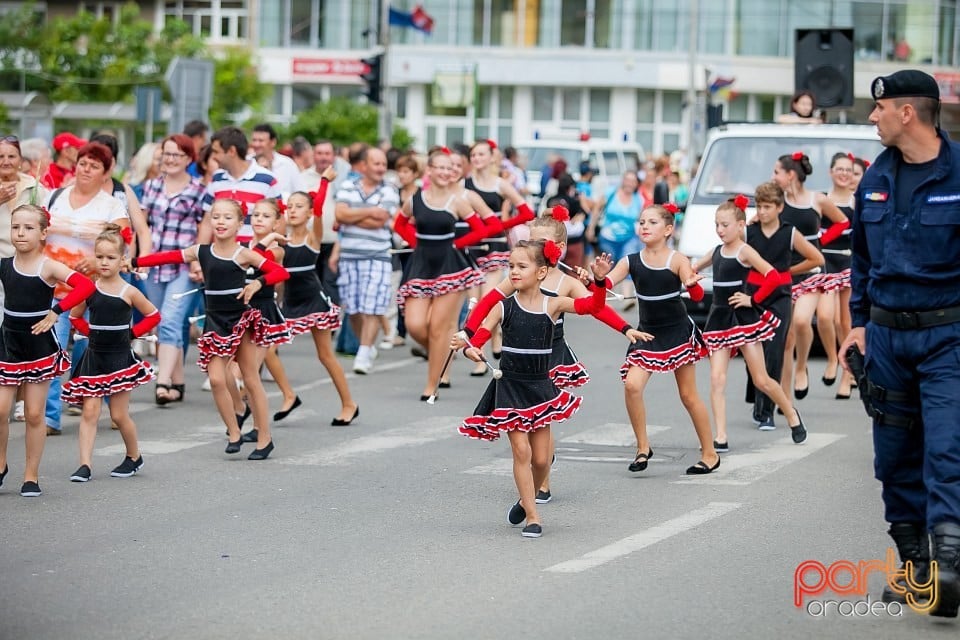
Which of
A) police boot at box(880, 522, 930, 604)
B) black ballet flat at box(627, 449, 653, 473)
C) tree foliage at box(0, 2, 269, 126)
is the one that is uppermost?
tree foliage at box(0, 2, 269, 126)

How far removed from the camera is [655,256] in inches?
402

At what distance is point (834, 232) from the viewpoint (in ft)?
45.3

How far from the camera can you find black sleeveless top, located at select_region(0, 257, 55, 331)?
9469 millimetres

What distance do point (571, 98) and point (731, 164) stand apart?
140ft

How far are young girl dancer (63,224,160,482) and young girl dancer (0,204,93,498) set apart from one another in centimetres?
29

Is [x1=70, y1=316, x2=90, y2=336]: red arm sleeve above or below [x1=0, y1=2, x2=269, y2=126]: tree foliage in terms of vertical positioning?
below

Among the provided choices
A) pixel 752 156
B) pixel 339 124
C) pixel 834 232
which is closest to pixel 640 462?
pixel 834 232

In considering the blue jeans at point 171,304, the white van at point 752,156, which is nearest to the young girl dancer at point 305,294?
the blue jeans at point 171,304

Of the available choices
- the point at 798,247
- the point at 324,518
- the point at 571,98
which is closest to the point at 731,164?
the point at 798,247

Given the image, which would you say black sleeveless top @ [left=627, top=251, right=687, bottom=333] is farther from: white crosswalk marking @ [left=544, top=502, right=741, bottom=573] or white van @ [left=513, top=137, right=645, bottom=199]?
white van @ [left=513, top=137, right=645, bottom=199]

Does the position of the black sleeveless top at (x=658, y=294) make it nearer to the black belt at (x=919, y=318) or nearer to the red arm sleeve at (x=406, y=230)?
the black belt at (x=919, y=318)

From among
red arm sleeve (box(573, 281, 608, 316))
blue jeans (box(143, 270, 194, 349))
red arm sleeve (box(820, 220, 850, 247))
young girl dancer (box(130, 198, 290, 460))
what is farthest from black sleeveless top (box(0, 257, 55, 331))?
red arm sleeve (box(820, 220, 850, 247))

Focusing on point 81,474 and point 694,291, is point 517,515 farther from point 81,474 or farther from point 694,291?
point 81,474

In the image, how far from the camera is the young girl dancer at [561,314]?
27.6 ft
